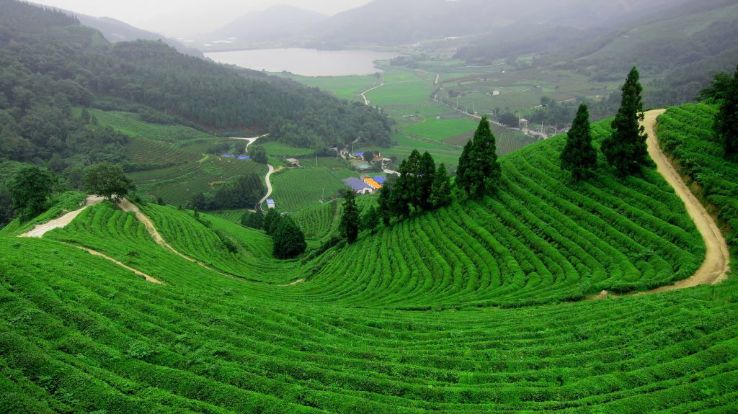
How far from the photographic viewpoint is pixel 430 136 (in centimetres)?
18688

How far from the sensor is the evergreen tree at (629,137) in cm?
3809

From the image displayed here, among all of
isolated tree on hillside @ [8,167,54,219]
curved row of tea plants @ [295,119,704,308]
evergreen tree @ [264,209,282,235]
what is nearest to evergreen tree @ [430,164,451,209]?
curved row of tea plants @ [295,119,704,308]

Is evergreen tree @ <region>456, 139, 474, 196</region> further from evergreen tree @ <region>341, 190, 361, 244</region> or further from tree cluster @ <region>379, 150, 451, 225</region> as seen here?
evergreen tree @ <region>341, 190, 361, 244</region>

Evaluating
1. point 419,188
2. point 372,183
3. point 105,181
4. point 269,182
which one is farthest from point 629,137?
point 269,182

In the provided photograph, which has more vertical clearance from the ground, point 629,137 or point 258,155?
point 629,137

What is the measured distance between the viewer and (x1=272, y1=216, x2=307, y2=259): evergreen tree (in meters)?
63.7

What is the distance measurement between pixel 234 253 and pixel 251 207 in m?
61.3

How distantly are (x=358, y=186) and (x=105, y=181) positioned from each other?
81466 millimetres

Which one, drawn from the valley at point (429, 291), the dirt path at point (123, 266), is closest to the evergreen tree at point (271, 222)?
the valley at point (429, 291)

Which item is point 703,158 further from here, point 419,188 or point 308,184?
point 308,184

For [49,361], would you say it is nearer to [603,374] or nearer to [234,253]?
[603,374]

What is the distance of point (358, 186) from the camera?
134 metres

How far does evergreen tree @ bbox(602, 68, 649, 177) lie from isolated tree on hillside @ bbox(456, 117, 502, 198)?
430 inches

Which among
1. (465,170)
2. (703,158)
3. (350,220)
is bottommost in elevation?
(350,220)
